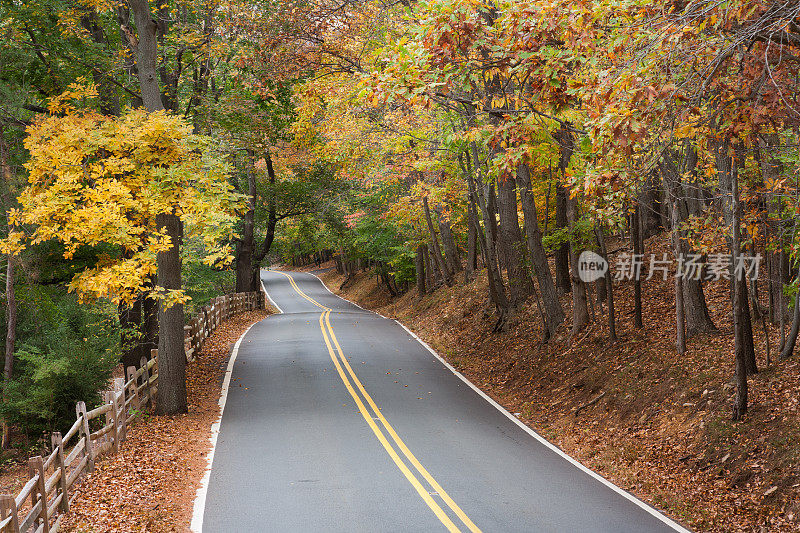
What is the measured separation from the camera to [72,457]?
28.4ft

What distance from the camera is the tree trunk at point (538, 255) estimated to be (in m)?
16.6

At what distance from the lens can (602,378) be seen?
1382cm

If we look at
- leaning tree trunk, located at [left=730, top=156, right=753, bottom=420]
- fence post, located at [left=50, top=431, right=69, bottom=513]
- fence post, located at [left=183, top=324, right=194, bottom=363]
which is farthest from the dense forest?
fence post, located at [left=50, top=431, right=69, bottom=513]

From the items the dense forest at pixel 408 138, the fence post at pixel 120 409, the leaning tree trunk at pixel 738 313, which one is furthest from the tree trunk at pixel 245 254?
the leaning tree trunk at pixel 738 313

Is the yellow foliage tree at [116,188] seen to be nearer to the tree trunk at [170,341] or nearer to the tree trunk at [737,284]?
the tree trunk at [170,341]

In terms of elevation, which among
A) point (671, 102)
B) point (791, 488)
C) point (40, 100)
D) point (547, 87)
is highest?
point (40, 100)

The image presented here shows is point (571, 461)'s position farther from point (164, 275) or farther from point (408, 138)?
point (408, 138)

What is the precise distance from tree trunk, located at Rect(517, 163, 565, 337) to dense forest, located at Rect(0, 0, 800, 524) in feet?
0.21

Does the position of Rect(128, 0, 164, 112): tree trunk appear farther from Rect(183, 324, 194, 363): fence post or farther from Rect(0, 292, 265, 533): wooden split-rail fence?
Rect(183, 324, 194, 363): fence post

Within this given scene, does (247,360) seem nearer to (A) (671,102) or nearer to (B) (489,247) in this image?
(B) (489,247)

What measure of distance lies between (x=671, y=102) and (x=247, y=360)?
1530 centimetres

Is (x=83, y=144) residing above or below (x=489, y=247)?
above

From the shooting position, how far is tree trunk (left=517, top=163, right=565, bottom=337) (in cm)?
1658

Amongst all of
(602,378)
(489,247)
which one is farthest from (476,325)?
(602,378)
